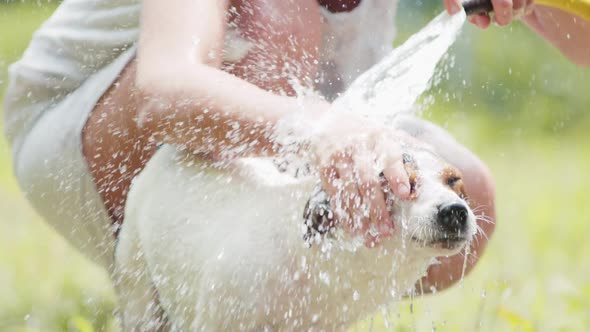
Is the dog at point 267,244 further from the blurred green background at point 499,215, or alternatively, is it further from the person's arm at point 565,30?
the person's arm at point 565,30

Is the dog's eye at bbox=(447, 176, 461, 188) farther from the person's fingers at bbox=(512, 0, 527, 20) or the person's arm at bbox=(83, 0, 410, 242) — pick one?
the person's fingers at bbox=(512, 0, 527, 20)

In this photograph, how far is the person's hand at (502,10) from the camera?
1.63 m

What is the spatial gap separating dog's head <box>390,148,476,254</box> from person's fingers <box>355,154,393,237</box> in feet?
0.13

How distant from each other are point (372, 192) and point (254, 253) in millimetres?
266

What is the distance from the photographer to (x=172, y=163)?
5.44 feet

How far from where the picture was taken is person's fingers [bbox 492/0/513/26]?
1657 millimetres

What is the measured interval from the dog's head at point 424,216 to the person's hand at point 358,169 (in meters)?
0.03

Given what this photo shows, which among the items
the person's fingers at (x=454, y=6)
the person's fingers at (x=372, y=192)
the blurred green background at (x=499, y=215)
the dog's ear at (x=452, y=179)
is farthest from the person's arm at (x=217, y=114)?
the blurred green background at (x=499, y=215)

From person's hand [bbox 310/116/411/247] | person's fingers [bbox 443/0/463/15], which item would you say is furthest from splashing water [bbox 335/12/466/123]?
person's hand [bbox 310/116/411/247]

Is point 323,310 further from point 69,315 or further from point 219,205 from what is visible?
point 69,315

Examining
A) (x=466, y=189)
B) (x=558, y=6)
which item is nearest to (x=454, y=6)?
(x=558, y=6)

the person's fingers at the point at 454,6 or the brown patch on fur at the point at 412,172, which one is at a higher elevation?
the person's fingers at the point at 454,6

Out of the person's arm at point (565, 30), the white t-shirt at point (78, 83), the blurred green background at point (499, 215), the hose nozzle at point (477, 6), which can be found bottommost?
the blurred green background at point (499, 215)

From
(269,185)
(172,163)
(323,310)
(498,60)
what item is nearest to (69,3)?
(172,163)
